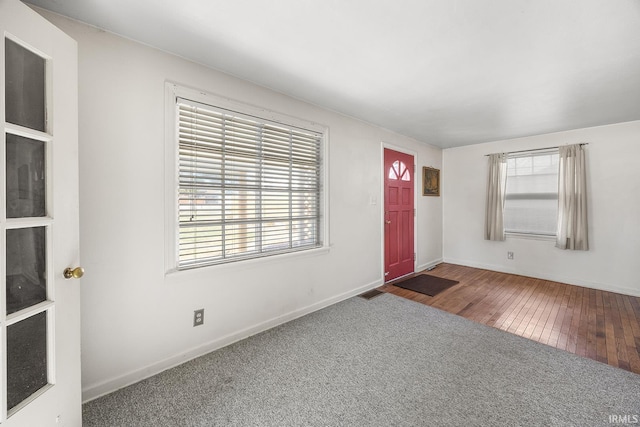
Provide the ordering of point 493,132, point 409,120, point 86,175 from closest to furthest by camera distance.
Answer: point 86,175
point 409,120
point 493,132

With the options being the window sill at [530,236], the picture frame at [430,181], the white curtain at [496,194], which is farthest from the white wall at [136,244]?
the window sill at [530,236]

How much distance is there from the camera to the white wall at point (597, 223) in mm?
3338

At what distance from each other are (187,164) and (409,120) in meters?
2.72

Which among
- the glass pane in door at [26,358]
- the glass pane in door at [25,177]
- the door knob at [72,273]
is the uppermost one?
the glass pane in door at [25,177]

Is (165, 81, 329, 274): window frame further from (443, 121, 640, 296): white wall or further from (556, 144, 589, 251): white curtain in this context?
(556, 144, 589, 251): white curtain

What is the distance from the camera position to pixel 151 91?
5.81 ft

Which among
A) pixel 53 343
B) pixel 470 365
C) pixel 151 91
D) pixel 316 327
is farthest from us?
pixel 316 327

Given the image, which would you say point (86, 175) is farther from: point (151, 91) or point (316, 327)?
point (316, 327)

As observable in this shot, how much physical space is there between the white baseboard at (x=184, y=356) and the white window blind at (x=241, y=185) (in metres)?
0.65

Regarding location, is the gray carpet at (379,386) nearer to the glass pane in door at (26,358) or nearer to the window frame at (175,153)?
the glass pane in door at (26,358)

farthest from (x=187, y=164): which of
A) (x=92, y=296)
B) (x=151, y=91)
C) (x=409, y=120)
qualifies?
A: (x=409, y=120)

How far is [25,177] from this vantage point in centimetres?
109

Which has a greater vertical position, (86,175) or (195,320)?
(86,175)

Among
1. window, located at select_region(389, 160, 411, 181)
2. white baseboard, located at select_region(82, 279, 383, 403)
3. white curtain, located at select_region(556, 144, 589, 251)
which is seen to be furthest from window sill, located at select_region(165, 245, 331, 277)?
white curtain, located at select_region(556, 144, 589, 251)
